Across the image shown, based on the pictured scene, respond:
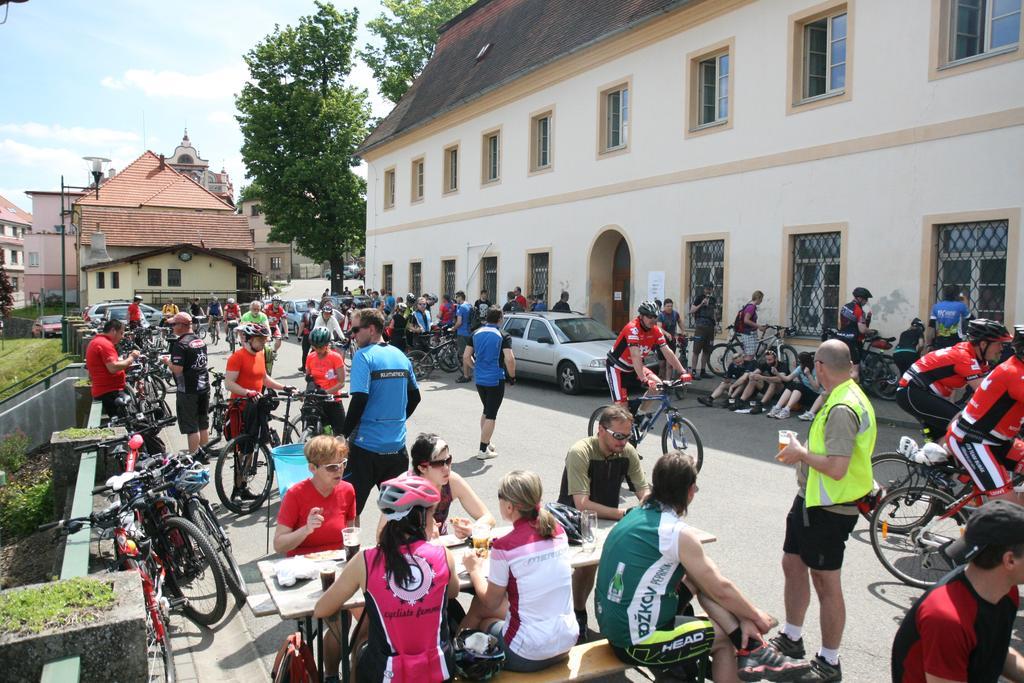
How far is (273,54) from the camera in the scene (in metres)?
43.8

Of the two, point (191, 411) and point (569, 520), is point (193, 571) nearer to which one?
point (569, 520)

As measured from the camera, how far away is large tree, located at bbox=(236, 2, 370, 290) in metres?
43.4

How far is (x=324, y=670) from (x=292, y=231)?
41.5 meters

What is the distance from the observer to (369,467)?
6.21 metres

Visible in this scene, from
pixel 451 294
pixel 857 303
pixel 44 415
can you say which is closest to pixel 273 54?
pixel 451 294

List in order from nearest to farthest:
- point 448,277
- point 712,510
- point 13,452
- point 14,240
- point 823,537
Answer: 1. point 823,537
2. point 712,510
3. point 13,452
4. point 448,277
5. point 14,240

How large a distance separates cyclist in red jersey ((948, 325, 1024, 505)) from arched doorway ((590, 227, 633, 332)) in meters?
16.1

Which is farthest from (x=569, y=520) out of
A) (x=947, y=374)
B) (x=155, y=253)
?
(x=155, y=253)

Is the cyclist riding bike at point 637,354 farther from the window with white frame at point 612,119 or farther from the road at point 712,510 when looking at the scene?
the window with white frame at point 612,119

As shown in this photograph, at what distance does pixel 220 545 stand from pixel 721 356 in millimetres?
13801

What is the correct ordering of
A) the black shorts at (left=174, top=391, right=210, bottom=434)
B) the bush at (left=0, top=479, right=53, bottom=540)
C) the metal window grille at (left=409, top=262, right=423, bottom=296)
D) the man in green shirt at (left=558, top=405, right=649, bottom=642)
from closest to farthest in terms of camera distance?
the man in green shirt at (left=558, top=405, right=649, bottom=642) < the bush at (left=0, top=479, right=53, bottom=540) < the black shorts at (left=174, top=391, right=210, bottom=434) < the metal window grille at (left=409, top=262, right=423, bottom=296)

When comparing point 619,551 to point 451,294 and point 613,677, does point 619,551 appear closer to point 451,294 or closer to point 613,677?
point 613,677

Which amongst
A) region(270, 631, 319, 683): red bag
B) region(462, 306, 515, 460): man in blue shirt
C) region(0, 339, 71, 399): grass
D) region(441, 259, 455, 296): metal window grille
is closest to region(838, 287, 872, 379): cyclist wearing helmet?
region(462, 306, 515, 460): man in blue shirt

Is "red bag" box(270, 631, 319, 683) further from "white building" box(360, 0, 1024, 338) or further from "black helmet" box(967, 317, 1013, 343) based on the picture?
"white building" box(360, 0, 1024, 338)
